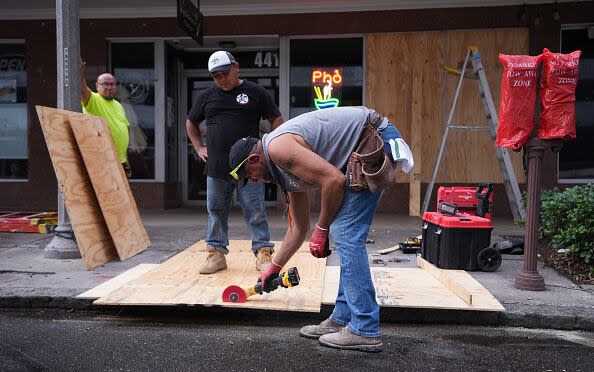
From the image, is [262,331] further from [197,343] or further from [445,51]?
[445,51]

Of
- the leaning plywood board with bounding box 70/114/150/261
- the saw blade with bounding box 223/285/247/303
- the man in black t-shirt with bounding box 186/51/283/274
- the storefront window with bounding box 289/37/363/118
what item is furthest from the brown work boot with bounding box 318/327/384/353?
the storefront window with bounding box 289/37/363/118

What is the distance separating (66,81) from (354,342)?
4.19m

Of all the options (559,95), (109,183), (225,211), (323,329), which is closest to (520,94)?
(559,95)

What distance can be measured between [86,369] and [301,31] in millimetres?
7338

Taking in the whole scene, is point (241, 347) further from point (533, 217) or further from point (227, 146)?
point (533, 217)

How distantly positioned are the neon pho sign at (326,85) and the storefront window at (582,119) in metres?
3.78

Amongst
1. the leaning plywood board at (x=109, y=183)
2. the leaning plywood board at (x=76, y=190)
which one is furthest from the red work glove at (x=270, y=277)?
the leaning plywood board at (x=109, y=183)

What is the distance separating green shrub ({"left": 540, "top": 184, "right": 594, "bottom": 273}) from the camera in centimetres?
476

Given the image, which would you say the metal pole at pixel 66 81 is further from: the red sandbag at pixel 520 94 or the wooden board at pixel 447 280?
the red sandbag at pixel 520 94

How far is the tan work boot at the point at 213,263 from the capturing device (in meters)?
4.57

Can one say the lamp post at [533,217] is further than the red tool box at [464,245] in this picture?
No

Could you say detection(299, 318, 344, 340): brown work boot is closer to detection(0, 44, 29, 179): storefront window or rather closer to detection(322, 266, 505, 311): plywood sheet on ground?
detection(322, 266, 505, 311): plywood sheet on ground

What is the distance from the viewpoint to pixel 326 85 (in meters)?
9.14

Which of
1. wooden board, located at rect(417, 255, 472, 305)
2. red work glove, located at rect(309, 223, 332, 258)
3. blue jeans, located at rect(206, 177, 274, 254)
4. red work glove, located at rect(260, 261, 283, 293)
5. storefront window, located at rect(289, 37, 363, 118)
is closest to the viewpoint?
red work glove, located at rect(309, 223, 332, 258)
